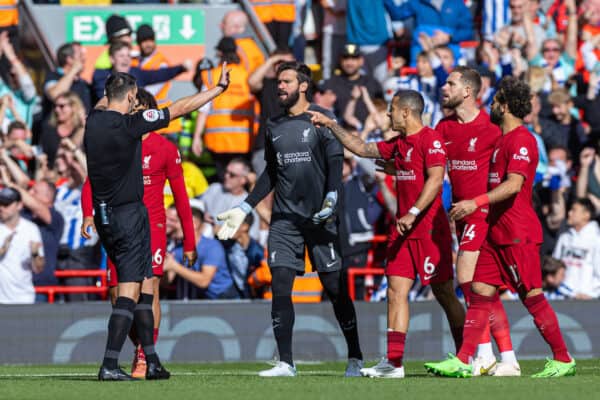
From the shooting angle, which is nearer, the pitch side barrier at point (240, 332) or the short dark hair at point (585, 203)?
the pitch side barrier at point (240, 332)

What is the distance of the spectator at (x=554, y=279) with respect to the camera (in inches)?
635

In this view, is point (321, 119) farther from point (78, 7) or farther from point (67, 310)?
point (78, 7)

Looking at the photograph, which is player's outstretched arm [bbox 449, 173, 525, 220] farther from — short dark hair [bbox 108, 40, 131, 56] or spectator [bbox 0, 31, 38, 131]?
spectator [bbox 0, 31, 38, 131]

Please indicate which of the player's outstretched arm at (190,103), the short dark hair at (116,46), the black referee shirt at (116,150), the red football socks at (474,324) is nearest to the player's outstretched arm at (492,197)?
the red football socks at (474,324)

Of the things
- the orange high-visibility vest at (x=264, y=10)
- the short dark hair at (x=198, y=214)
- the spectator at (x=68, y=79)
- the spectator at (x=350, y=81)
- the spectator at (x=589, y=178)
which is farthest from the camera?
the orange high-visibility vest at (x=264, y=10)

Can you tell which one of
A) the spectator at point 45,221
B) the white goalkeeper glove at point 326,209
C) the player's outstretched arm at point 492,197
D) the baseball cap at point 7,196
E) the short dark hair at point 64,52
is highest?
the short dark hair at point 64,52

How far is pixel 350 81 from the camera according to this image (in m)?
18.0

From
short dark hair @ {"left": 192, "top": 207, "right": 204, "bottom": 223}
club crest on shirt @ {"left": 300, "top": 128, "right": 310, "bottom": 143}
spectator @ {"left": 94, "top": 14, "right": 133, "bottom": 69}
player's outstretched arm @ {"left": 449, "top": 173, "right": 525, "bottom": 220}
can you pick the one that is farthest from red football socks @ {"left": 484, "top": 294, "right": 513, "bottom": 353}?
spectator @ {"left": 94, "top": 14, "right": 133, "bottom": 69}

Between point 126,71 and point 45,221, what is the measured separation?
7.22 feet

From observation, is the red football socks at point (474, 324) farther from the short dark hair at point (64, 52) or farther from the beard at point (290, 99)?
the short dark hair at point (64, 52)

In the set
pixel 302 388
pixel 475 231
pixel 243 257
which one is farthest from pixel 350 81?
pixel 302 388

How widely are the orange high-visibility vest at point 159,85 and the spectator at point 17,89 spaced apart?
1503 millimetres

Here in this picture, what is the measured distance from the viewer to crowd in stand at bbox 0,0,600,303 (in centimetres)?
1619

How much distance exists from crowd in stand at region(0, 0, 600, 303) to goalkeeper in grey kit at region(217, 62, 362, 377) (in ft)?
14.5
